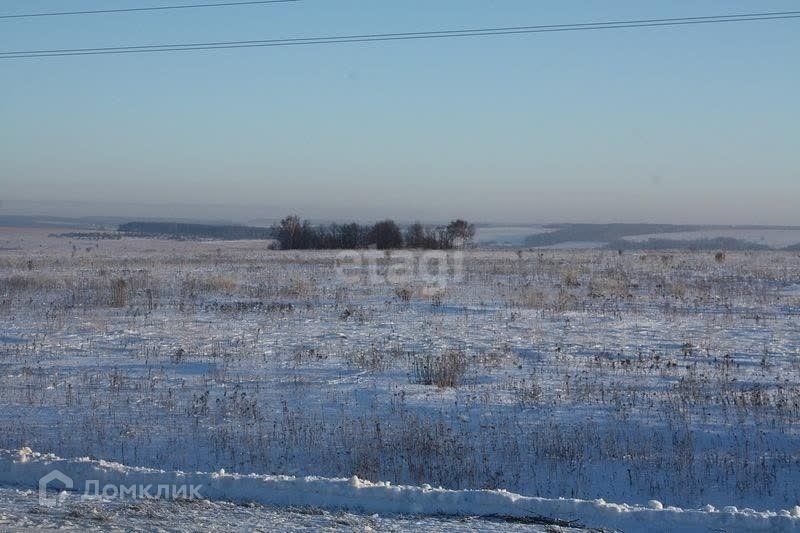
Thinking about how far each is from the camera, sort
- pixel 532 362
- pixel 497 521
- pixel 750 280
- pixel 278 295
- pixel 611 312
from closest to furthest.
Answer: pixel 497 521 → pixel 532 362 → pixel 611 312 → pixel 278 295 → pixel 750 280

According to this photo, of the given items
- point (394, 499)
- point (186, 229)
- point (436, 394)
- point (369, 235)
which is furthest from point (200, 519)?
point (186, 229)

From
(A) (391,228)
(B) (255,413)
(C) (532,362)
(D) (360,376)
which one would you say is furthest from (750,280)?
(A) (391,228)

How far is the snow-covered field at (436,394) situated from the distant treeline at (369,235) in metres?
54.6

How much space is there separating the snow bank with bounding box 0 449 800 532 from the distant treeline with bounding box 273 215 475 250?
65597 mm

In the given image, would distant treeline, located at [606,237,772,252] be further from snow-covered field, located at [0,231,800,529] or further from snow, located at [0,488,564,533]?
snow, located at [0,488,564,533]

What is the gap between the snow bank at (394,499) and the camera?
20.2 ft

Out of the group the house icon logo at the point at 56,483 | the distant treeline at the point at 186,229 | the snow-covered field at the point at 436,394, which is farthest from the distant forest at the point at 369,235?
the distant treeline at the point at 186,229

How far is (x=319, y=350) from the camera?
48.6 feet

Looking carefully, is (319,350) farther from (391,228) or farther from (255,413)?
(391,228)

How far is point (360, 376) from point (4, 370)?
217 inches

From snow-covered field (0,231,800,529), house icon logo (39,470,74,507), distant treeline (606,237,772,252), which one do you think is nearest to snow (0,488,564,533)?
snow-covered field (0,231,800,529)

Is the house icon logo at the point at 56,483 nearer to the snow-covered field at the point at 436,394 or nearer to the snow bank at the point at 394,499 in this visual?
the snow bank at the point at 394,499

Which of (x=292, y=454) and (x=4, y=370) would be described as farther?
(x=4, y=370)

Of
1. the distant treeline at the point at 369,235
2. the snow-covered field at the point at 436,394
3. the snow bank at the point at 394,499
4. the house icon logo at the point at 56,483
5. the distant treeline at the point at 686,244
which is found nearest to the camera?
the snow bank at the point at 394,499
